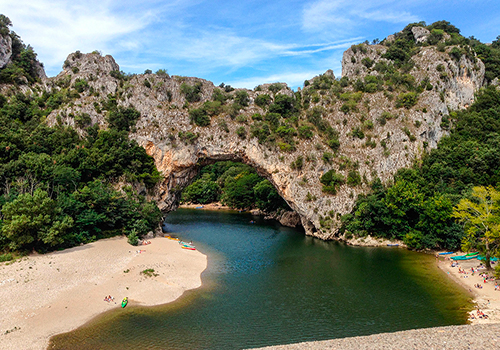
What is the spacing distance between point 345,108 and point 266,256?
32.9 metres

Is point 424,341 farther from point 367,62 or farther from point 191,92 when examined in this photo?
point 367,62

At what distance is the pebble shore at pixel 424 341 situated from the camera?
1821 cm

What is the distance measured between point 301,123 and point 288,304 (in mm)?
38172

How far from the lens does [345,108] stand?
56.9 meters

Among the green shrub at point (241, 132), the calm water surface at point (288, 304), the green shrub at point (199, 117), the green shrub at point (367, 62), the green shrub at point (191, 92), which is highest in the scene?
the green shrub at point (367, 62)

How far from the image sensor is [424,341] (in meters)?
18.9

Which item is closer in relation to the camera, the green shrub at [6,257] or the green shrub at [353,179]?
the green shrub at [6,257]

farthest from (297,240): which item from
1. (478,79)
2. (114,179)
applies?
(478,79)

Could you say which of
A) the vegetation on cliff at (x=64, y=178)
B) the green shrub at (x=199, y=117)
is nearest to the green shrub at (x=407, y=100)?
the green shrub at (x=199, y=117)

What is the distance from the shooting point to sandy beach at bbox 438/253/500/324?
2287cm

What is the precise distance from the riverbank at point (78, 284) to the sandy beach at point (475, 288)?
24254 millimetres

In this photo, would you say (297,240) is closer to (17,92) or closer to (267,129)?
(267,129)

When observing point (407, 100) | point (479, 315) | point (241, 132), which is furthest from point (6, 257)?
point (407, 100)

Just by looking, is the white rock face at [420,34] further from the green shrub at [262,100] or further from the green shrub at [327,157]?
the green shrub at [327,157]
